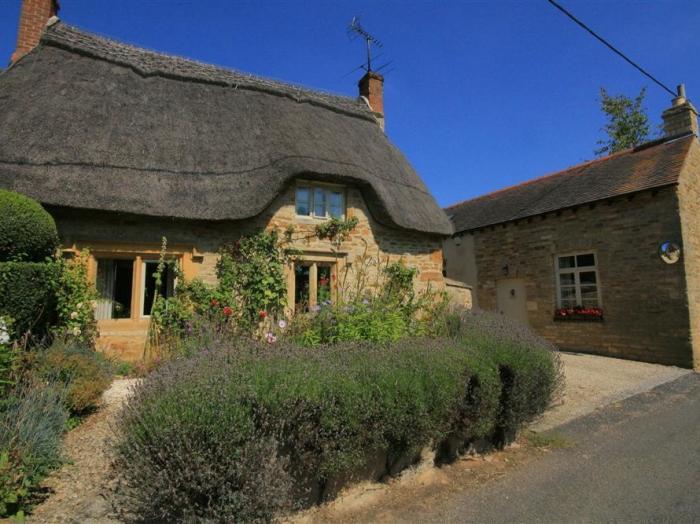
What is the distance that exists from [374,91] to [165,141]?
24.2 feet

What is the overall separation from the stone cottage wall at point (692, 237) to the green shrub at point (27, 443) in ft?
35.4

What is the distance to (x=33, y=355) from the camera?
13.9ft

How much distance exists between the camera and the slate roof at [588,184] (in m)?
9.54

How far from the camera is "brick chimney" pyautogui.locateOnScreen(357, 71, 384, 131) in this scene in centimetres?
1218

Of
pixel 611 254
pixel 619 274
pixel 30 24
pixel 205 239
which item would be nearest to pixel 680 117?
pixel 611 254

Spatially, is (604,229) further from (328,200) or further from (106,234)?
(106,234)

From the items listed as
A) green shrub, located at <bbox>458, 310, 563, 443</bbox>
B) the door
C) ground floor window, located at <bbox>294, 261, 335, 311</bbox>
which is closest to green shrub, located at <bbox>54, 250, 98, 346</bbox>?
ground floor window, located at <bbox>294, 261, 335, 311</bbox>

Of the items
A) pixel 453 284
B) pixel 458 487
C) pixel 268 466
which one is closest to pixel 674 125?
pixel 453 284

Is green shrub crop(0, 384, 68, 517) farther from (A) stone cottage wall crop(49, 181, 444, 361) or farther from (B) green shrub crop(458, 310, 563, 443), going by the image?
(B) green shrub crop(458, 310, 563, 443)

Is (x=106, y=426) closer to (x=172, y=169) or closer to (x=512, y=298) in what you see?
(x=172, y=169)

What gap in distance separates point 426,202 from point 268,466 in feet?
25.4

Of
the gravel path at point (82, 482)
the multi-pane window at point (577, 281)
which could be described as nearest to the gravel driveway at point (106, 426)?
the gravel path at point (82, 482)

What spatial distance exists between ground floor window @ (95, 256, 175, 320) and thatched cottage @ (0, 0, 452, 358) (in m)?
0.02

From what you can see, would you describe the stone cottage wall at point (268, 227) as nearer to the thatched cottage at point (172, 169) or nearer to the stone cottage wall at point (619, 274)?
the thatched cottage at point (172, 169)
